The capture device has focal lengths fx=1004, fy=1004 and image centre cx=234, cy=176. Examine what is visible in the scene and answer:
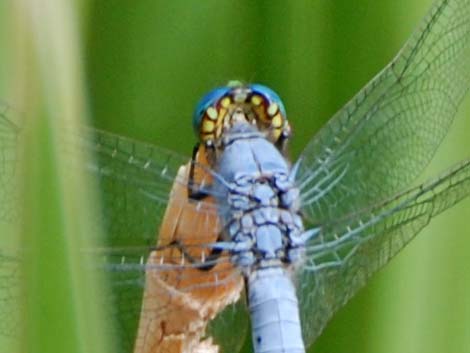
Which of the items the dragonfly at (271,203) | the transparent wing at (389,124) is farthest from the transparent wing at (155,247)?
the transparent wing at (389,124)

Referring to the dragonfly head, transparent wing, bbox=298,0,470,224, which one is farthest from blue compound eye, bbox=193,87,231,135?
transparent wing, bbox=298,0,470,224

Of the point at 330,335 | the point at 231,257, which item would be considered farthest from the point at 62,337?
the point at 231,257

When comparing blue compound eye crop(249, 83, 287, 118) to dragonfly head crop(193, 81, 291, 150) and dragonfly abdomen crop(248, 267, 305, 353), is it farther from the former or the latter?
dragonfly abdomen crop(248, 267, 305, 353)

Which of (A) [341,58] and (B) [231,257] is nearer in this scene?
(A) [341,58]

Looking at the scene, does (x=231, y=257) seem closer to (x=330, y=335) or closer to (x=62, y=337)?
(x=330, y=335)

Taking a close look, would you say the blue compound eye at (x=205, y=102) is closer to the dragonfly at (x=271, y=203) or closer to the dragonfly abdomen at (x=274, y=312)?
the dragonfly at (x=271, y=203)

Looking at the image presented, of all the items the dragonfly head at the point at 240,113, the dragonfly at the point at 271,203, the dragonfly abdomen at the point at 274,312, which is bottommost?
the dragonfly abdomen at the point at 274,312
